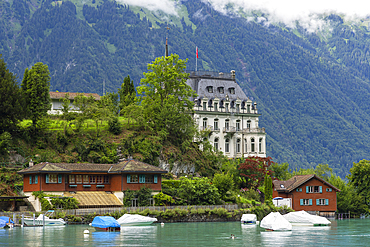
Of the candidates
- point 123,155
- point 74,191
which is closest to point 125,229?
point 74,191

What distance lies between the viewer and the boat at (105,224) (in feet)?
219

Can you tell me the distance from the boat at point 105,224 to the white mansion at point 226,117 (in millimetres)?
54615

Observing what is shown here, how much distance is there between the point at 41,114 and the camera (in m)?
92.0

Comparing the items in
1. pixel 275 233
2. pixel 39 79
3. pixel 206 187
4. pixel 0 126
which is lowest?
pixel 275 233

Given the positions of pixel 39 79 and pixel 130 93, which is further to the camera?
pixel 130 93

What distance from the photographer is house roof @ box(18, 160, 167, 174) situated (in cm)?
7936

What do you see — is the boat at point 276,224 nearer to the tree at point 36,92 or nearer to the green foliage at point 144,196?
the green foliage at point 144,196

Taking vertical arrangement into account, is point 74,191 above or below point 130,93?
below

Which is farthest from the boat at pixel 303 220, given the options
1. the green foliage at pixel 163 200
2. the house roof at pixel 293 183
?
the house roof at pixel 293 183

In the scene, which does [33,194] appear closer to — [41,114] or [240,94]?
[41,114]

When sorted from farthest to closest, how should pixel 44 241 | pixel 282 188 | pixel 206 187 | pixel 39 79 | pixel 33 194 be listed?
pixel 282 188 < pixel 39 79 < pixel 206 187 < pixel 33 194 < pixel 44 241

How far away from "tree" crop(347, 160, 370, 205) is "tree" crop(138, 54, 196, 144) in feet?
103

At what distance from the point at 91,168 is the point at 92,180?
185cm

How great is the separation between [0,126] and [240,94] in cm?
5976
